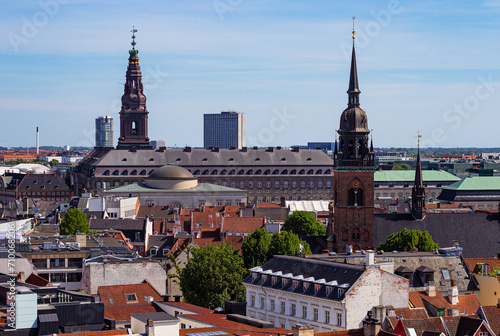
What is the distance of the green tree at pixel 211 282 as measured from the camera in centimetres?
8625

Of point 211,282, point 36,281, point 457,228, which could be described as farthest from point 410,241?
point 36,281

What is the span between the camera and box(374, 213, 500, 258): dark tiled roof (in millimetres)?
111375

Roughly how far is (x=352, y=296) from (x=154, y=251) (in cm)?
4859

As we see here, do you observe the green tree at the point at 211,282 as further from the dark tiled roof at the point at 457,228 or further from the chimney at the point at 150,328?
the chimney at the point at 150,328

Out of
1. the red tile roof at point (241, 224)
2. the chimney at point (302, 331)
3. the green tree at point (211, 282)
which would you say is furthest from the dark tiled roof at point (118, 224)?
the chimney at point (302, 331)

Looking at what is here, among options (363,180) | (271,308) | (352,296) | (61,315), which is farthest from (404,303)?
(363,180)

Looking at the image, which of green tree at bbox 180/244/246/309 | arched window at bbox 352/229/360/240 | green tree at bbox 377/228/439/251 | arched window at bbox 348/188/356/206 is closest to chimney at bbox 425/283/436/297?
green tree at bbox 180/244/246/309

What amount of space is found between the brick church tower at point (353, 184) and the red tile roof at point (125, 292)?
140 ft

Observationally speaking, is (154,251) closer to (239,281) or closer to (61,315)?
(239,281)

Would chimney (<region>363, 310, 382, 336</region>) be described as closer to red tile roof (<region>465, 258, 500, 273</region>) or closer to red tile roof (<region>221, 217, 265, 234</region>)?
red tile roof (<region>465, 258, 500, 273</region>)

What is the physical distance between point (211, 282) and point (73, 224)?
43.5 metres

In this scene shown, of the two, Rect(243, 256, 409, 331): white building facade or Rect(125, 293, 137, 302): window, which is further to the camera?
Rect(125, 293, 137, 302): window

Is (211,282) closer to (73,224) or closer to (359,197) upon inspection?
(359,197)

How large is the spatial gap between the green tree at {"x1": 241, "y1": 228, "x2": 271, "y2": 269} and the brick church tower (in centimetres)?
1180
